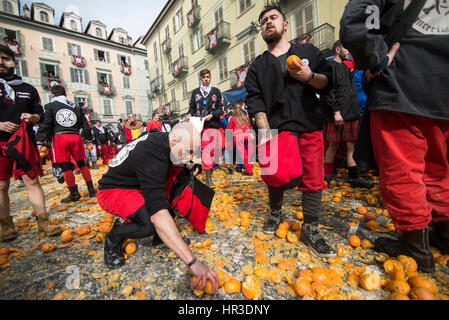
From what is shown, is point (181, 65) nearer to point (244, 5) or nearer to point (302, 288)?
point (244, 5)

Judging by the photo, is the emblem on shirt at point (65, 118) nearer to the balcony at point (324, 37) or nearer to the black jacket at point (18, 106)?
the black jacket at point (18, 106)

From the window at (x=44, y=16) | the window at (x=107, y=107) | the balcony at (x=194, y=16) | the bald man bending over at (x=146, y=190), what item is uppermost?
the window at (x=44, y=16)

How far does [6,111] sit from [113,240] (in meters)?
2.26

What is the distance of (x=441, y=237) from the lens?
171 cm

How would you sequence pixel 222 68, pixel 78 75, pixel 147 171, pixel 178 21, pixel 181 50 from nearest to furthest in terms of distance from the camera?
pixel 147 171, pixel 222 68, pixel 178 21, pixel 181 50, pixel 78 75

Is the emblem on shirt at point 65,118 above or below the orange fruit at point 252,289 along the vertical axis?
above

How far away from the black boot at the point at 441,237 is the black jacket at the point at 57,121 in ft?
19.1

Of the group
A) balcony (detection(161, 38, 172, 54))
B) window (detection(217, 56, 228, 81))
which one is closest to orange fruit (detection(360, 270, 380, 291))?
window (detection(217, 56, 228, 81))

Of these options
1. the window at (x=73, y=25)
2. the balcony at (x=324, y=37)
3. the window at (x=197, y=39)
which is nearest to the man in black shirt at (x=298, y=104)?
the balcony at (x=324, y=37)

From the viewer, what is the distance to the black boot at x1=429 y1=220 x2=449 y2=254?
168cm

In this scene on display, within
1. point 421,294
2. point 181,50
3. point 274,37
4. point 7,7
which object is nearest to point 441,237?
point 421,294

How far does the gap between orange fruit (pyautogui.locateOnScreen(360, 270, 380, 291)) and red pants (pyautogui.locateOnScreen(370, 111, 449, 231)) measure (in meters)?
0.44

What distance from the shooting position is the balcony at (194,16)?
18828mm

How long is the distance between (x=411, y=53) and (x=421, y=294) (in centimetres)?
165
